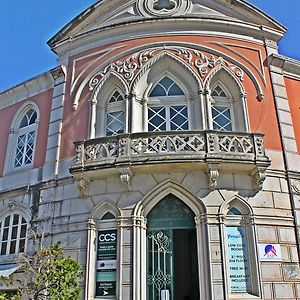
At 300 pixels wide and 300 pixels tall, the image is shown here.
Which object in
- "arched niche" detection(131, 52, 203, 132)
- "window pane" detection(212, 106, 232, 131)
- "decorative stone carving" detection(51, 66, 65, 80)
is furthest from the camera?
"decorative stone carving" detection(51, 66, 65, 80)

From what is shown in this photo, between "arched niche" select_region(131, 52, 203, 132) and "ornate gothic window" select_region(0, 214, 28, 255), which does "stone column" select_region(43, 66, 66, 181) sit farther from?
"arched niche" select_region(131, 52, 203, 132)

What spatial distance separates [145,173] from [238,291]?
4291 millimetres

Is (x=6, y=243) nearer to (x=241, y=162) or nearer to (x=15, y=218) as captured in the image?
(x=15, y=218)

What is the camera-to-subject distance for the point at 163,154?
11789 millimetres

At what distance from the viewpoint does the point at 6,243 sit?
14.1 m

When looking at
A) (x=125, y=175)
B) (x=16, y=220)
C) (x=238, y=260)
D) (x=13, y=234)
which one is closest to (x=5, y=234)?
(x=13, y=234)

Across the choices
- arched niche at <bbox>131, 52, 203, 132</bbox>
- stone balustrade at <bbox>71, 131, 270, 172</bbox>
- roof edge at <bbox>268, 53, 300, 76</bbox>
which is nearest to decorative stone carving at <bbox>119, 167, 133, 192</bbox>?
stone balustrade at <bbox>71, 131, 270, 172</bbox>

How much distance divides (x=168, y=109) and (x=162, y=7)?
4.51m

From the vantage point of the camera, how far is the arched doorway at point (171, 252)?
1141 centimetres

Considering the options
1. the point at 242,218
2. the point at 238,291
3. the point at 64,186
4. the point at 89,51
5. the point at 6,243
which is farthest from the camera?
the point at 89,51

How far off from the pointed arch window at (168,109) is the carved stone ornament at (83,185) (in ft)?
9.04

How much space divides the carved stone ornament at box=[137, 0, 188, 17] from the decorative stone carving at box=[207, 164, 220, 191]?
6.54 metres

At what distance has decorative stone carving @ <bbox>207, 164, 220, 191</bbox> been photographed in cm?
1170

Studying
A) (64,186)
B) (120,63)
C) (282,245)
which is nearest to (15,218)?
(64,186)
